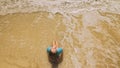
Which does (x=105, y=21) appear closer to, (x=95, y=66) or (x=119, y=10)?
(x=119, y=10)

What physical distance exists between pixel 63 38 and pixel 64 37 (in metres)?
0.05

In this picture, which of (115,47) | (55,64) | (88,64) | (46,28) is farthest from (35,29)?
(115,47)

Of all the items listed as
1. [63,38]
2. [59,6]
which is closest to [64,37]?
[63,38]

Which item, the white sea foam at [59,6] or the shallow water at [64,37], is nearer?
the shallow water at [64,37]

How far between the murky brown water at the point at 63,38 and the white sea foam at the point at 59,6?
29 cm

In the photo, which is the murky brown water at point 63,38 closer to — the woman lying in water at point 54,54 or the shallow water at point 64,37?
the shallow water at point 64,37

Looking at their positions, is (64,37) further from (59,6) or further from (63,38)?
(59,6)

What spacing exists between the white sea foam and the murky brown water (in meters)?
0.29

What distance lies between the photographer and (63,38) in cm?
534

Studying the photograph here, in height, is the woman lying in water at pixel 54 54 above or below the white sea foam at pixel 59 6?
above

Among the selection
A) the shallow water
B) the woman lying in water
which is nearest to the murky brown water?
the shallow water

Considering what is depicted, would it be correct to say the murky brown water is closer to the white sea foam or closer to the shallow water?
the shallow water

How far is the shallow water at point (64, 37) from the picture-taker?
4758 mm

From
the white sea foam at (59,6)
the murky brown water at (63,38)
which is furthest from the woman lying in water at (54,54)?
the white sea foam at (59,6)
